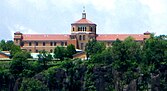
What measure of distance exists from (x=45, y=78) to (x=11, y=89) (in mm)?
7444

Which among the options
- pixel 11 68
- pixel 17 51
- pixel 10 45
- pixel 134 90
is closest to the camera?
pixel 134 90

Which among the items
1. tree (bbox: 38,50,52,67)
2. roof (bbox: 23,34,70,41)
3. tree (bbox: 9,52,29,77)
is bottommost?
tree (bbox: 9,52,29,77)

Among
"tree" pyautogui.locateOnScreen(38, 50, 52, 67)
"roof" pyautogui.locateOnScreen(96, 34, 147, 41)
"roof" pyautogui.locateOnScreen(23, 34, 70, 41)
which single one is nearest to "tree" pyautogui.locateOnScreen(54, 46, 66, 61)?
"tree" pyautogui.locateOnScreen(38, 50, 52, 67)

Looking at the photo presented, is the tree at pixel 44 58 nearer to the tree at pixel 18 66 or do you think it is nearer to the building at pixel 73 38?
the tree at pixel 18 66

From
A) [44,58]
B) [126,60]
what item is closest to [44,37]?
[44,58]

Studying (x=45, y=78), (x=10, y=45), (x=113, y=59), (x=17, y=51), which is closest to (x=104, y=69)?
(x=113, y=59)

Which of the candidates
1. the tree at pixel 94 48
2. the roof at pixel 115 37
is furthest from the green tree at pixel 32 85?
the roof at pixel 115 37

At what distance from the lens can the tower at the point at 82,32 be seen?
165500 mm

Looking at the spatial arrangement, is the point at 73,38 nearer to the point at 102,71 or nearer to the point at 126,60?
the point at 102,71

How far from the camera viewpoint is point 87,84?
422 ft

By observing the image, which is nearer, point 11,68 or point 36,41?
point 11,68

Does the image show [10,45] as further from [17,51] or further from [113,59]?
[113,59]

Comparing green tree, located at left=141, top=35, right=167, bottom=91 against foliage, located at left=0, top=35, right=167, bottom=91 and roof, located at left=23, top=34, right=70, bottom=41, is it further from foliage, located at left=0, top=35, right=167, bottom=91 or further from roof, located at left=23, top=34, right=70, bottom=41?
roof, located at left=23, top=34, right=70, bottom=41

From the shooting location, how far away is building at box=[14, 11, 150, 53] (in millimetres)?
165500
